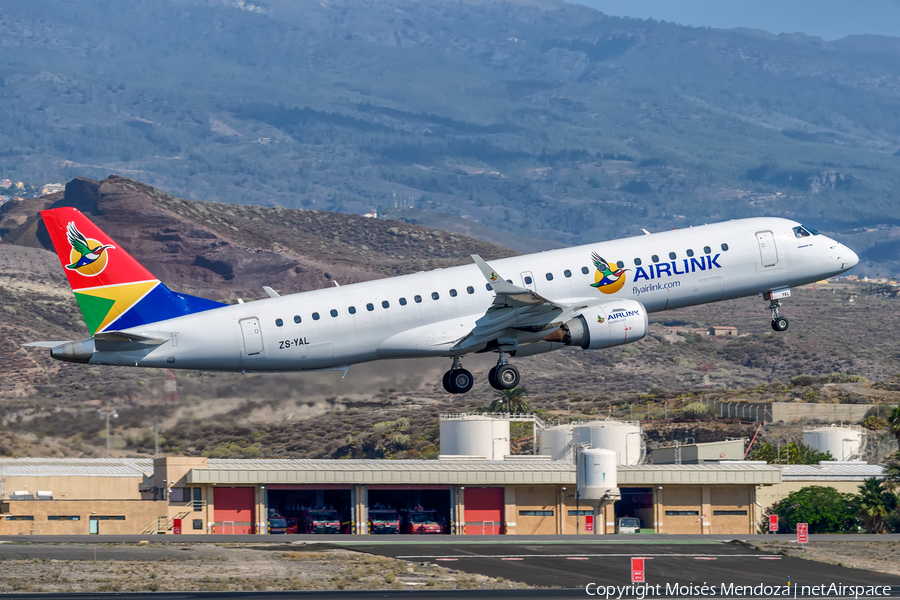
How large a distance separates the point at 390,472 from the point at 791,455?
139 feet

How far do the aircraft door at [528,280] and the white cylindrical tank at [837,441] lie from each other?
70.5m

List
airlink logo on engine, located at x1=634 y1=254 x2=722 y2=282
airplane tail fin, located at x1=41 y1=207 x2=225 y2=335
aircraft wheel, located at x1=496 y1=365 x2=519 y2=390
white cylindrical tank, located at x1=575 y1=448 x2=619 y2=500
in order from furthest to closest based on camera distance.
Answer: white cylindrical tank, located at x1=575 y1=448 x2=619 y2=500, airlink logo on engine, located at x1=634 y1=254 x2=722 y2=282, aircraft wheel, located at x1=496 y1=365 x2=519 y2=390, airplane tail fin, located at x1=41 y1=207 x2=225 y2=335

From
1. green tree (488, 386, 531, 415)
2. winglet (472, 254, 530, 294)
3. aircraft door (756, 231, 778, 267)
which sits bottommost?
green tree (488, 386, 531, 415)

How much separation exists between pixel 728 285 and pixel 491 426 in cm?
4975

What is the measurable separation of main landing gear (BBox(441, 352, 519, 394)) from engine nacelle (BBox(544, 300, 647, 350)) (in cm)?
251

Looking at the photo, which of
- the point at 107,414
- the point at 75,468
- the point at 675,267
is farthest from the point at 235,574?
the point at 75,468

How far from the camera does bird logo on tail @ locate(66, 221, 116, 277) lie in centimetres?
4875

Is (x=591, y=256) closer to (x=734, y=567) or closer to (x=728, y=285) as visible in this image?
(x=728, y=285)

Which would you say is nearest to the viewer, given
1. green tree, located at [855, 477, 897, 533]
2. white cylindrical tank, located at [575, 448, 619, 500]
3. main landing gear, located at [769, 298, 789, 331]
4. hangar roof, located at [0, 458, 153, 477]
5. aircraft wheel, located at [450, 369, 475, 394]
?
aircraft wheel, located at [450, 369, 475, 394]

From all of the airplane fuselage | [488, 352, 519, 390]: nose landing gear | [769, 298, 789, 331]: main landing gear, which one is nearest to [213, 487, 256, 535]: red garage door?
the airplane fuselage

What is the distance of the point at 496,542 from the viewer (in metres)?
72.9

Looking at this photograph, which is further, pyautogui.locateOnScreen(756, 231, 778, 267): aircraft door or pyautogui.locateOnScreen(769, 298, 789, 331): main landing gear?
pyautogui.locateOnScreen(769, 298, 789, 331): main landing gear

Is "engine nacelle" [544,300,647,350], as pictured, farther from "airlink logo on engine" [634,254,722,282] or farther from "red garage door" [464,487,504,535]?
"red garage door" [464,487,504,535]

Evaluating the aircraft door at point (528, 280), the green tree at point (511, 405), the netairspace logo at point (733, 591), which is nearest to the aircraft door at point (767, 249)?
the aircraft door at point (528, 280)
